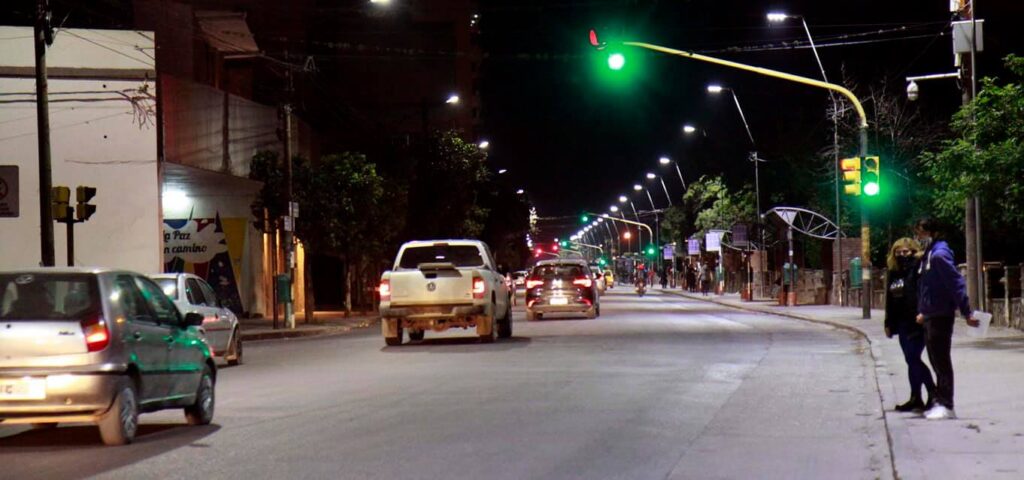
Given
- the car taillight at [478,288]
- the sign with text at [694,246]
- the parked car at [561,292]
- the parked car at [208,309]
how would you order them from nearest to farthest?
the parked car at [208,309] → the car taillight at [478,288] → the parked car at [561,292] → the sign with text at [694,246]

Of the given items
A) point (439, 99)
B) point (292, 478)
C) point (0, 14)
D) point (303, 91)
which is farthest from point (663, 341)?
point (439, 99)

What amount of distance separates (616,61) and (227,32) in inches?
796

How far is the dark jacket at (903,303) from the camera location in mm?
12977

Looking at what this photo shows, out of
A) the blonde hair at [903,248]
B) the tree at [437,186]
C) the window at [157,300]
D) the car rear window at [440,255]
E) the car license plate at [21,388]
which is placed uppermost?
the tree at [437,186]

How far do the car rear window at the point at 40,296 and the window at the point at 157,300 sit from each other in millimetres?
732

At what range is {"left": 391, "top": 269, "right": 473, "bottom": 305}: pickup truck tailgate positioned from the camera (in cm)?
2553

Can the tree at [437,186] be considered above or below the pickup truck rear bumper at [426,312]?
above

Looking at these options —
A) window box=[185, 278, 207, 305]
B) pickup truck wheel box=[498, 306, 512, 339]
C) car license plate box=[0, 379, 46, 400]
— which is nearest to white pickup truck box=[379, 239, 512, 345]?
pickup truck wheel box=[498, 306, 512, 339]

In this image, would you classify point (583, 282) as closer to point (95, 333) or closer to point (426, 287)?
point (426, 287)

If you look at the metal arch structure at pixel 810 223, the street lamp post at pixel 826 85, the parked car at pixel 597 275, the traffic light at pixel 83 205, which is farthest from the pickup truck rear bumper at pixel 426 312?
the metal arch structure at pixel 810 223

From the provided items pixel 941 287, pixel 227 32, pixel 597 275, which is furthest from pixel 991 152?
pixel 597 275

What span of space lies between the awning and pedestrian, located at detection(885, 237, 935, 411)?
31.4m

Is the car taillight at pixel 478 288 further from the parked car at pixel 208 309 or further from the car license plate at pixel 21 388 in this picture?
the car license plate at pixel 21 388

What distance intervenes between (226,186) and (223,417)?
2884 cm
